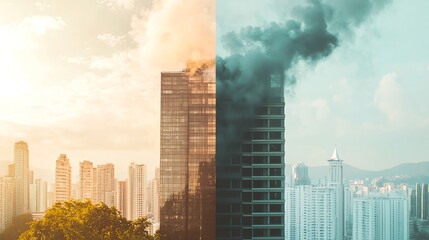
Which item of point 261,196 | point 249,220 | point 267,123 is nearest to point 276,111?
point 267,123

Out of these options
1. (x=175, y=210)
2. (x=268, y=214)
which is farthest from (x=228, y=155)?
(x=175, y=210)

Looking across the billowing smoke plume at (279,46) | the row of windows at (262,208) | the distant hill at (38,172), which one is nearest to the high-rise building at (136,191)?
the distant hill at (38,172)

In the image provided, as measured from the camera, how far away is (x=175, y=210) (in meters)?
4.02

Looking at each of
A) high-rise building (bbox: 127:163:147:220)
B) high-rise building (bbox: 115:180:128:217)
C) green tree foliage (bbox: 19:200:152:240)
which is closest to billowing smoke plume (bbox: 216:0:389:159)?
high-rise building (bbox: 127:163:147:220)

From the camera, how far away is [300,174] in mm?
3840

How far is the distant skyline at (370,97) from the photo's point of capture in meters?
3.54

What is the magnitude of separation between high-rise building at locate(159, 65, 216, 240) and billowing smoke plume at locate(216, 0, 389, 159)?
282 mm

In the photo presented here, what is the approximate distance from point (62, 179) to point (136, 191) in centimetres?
58

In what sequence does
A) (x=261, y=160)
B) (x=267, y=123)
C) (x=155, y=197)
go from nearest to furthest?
(x=155, y=197) < (x=267, y=123) < (x=261, y=160)

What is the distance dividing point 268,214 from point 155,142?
1783mm

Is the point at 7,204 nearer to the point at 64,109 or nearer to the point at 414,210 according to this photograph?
the point at 64,109

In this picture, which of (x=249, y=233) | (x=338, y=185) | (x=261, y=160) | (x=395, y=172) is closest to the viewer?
(x=395, y=172)

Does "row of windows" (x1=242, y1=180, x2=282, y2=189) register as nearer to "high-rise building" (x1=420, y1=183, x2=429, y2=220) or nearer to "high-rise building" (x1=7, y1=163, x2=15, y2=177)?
"high-rise building" (x1=420, y1=183, x2=429, y2=220)

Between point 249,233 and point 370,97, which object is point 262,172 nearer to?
point 249,233
